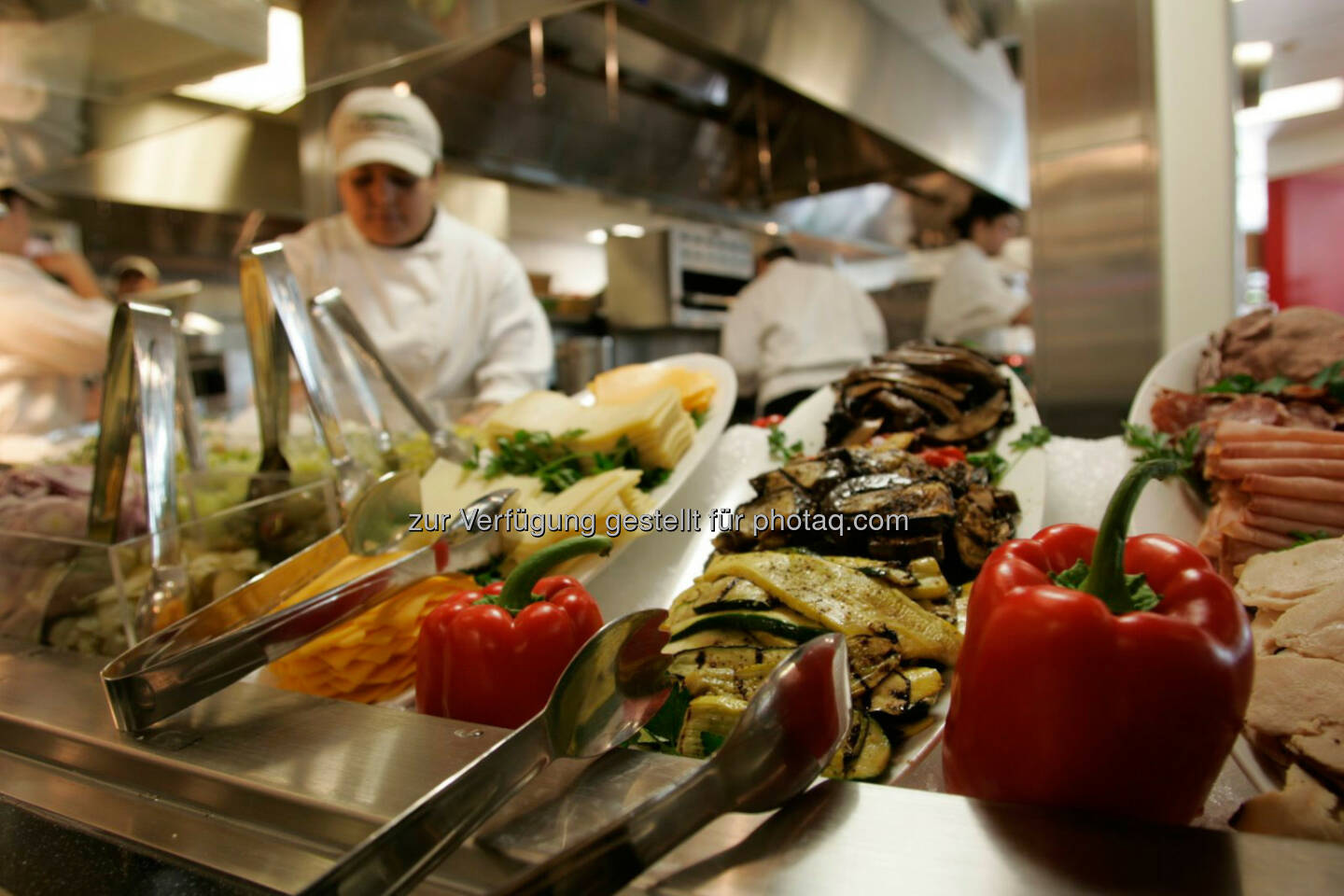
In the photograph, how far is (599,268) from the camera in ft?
22.5

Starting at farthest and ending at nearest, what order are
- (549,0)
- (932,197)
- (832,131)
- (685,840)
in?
(932,197)
(832,131)
(549,0)
(685,840)

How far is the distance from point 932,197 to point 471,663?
7972mm

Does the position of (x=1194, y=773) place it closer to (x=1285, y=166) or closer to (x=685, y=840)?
(x=685, y=840)

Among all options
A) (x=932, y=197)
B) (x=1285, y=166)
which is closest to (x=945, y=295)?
(x=932, y=197)

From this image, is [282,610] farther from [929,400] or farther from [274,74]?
[274,74]

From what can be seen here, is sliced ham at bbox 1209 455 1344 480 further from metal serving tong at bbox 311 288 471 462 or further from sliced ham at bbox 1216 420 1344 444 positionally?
metal serving tong at bbox 311 288 471 462

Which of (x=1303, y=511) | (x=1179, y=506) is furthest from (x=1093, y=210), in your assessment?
(x=1303, y=511)

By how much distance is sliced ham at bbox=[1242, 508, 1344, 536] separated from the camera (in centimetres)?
91

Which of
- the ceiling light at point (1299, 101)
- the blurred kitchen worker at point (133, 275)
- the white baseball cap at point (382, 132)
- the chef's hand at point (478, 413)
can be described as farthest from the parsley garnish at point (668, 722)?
the ceiling light at point (1299, 101)

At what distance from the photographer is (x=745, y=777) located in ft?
1.52

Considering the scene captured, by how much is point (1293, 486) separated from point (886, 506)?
0.48 m

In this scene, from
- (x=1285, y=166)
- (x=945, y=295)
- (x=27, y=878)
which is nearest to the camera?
(x=27, y=878)

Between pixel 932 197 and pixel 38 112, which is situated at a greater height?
pixel 932 197

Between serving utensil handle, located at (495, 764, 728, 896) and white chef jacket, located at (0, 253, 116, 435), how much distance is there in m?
3.65
